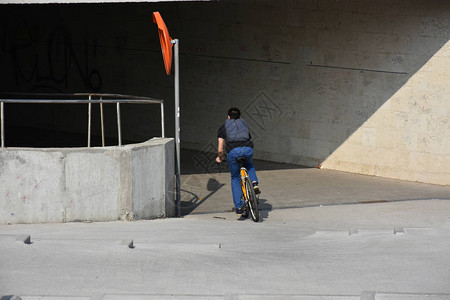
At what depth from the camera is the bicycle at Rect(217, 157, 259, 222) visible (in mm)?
8938

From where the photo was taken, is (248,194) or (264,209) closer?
(248,194)

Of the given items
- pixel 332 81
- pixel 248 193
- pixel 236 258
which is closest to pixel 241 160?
pixel 248 193

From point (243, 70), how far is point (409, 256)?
7.86m

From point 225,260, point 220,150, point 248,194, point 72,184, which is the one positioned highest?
point 220,150

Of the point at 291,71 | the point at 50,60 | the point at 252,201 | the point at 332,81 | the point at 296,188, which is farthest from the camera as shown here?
the point at 50,60

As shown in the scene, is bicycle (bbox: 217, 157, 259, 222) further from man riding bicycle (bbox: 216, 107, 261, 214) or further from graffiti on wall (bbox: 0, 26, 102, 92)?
graffiti on wall (bbox: 0, 26, 102, 92)

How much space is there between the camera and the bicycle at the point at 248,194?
8938 millimetres

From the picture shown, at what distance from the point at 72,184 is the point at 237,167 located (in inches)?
86.1

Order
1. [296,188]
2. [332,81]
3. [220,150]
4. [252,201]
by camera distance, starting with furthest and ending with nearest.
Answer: [332,81] → [296,188] → [220,150] → [252,201]

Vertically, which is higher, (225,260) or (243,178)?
(243,178)

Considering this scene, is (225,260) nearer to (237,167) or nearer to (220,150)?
(237,167)

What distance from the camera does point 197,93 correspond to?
14805mm

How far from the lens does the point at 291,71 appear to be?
44.0ft

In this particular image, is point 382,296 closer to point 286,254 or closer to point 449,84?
point 286,254
